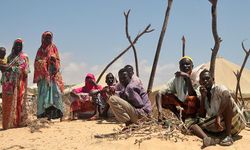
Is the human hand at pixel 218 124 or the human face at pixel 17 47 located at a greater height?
the human face at pixel 17 47

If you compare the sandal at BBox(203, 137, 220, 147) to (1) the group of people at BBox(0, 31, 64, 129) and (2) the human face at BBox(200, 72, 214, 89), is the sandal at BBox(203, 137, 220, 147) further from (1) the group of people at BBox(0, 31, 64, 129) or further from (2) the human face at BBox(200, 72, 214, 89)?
(1) the group of people at BBox(0, 31, 64, 129)

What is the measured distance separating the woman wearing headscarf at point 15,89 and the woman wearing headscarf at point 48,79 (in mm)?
366

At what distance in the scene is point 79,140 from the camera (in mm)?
6086

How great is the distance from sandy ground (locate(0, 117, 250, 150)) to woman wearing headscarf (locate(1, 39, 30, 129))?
13.1 inches

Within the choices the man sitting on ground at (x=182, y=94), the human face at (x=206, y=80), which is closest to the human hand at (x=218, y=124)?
the human face at (x=206, y=80)

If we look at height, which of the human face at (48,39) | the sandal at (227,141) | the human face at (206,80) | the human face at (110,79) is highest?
the human face at (48,39)

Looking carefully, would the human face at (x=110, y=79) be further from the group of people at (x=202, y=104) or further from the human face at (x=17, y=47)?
the group of people at (x=202, y=104)

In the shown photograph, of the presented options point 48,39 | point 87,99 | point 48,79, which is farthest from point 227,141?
point 48,39

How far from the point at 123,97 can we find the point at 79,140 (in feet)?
3.10

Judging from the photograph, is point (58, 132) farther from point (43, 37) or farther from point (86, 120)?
point (43, 37)

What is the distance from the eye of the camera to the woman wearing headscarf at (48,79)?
845 cm

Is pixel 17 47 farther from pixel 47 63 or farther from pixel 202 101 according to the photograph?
pixel 202 101

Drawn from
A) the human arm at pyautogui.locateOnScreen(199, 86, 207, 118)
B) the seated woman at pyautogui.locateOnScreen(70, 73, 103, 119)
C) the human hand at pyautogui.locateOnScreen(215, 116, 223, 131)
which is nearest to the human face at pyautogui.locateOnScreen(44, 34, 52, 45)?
the seated woman at pyautogui.locateOnScreen(70, 73, 103, 119)

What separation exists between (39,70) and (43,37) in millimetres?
728
